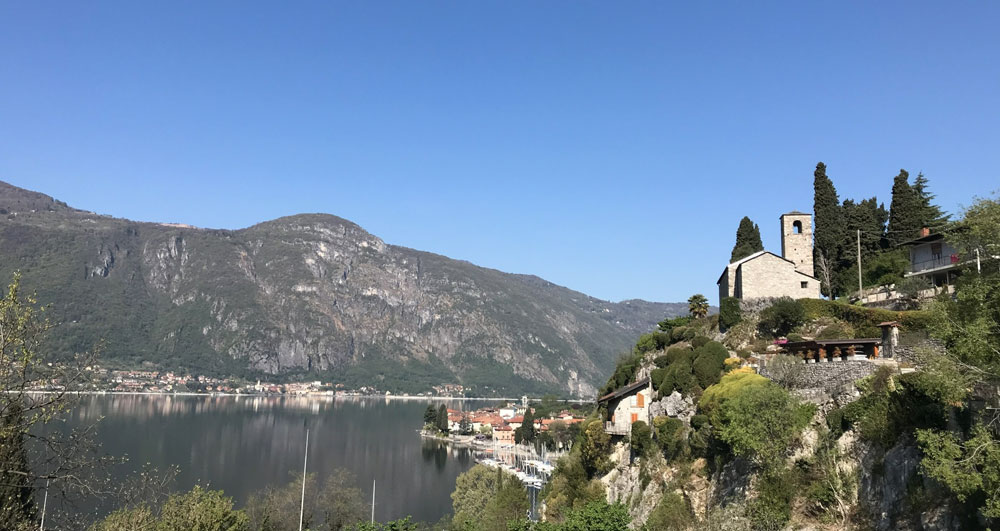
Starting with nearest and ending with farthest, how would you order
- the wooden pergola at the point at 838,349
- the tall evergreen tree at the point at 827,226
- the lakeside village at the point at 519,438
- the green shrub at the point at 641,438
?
the wooden pergola at the point at 838,349, the green shrub at the point at 641,438, the tall evergreen tree at the point at 827,226, the lakeside village at the point at 519,438

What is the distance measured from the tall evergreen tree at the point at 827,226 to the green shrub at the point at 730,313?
37.6 ft

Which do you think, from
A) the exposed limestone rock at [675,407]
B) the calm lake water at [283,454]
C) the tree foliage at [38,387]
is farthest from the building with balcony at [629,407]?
the calm lake water at [283,454]

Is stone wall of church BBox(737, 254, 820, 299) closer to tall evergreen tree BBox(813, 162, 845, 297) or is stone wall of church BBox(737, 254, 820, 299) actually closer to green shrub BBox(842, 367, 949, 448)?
tall evergreen tree BBox(813, 162, 845, 297)

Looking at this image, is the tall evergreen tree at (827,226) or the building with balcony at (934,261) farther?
the tall evergreen tree at (827,226)

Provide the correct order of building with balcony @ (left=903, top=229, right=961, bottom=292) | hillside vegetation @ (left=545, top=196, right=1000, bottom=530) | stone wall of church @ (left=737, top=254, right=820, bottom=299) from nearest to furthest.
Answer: hillside vegetation @ (left=545, top=196, right=1000, bottom=530) → building with balcony @ (left=903, top=229, right=961, bottom=292) → stone wall of church @ (left=737, top=254, right=820, bottom=299)

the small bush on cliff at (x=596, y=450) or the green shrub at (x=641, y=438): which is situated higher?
the green shrub at (x=641, y=438)

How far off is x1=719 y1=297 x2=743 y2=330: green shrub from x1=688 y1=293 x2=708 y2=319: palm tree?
822 centimetres

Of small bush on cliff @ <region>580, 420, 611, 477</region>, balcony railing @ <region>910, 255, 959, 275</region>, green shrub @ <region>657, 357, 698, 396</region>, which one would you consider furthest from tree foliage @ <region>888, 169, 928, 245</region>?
small bush on cliff @ <region>580, 420, 611, 477</region>

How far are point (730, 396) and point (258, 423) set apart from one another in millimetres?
181757

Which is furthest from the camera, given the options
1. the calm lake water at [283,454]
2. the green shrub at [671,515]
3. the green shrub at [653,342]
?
the calm lake water at [283,454]

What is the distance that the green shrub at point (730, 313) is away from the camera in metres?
42.0

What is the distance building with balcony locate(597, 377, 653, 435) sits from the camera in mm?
41781

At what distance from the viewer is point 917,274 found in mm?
39250

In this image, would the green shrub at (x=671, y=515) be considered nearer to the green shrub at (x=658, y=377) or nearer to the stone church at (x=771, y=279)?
the green shrub at (x=658, y=377)
